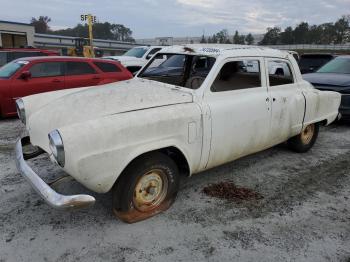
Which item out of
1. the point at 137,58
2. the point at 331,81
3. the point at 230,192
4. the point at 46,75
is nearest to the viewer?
the point at 230,192

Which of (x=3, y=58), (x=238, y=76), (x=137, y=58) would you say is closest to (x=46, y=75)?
(x=3, y=58)

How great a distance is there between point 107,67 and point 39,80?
1933 mm

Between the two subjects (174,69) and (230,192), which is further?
(174,69)

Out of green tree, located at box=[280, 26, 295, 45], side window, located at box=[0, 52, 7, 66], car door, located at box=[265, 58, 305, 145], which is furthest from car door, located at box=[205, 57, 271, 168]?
green tree, located at box=[280, 26, 295, 45]

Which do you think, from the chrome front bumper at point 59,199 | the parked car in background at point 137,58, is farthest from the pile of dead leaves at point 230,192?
the parked car in background at point 137,58

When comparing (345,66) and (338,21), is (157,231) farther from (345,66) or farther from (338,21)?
(338,21)

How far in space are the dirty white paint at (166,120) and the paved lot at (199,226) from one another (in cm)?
52

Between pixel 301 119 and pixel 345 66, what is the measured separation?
4500 mm

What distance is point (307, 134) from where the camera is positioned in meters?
5.78

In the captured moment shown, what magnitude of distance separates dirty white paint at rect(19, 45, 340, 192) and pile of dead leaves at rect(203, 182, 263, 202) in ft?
1.28

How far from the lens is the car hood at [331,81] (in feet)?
24.1

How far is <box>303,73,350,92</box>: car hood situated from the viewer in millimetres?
7336

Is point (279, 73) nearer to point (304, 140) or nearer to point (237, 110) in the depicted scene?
point (304, 140)

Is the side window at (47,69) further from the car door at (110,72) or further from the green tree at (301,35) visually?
the green tree at (301,35)
